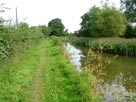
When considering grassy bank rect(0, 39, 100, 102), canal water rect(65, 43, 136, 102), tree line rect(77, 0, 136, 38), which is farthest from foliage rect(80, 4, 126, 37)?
grassy bank rect(0, 39, 100, 102)

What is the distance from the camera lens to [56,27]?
391 feet

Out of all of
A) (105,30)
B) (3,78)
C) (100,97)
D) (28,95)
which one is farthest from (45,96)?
(105,30)

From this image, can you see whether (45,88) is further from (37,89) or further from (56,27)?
(56,27)

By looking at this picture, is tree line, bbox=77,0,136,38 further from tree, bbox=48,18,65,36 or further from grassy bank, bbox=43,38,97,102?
tree, bbox=48,18,65,36

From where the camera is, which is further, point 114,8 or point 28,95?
point 114,8

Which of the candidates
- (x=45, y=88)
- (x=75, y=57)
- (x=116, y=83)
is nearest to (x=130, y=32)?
(x=75, y=57)

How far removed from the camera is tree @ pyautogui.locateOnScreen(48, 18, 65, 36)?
116188 millimetres

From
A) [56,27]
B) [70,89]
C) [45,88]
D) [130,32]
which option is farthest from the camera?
[56,27]

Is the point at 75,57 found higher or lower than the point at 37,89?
lower

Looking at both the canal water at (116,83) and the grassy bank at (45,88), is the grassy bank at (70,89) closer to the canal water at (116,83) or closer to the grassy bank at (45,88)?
the grassy bank at (45,88)

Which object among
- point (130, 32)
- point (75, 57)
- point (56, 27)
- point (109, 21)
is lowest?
point (75, 57)

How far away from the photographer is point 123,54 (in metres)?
33.5

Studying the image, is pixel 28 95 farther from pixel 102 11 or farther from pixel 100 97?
pixel 102 11

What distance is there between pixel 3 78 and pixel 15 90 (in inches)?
67.2
